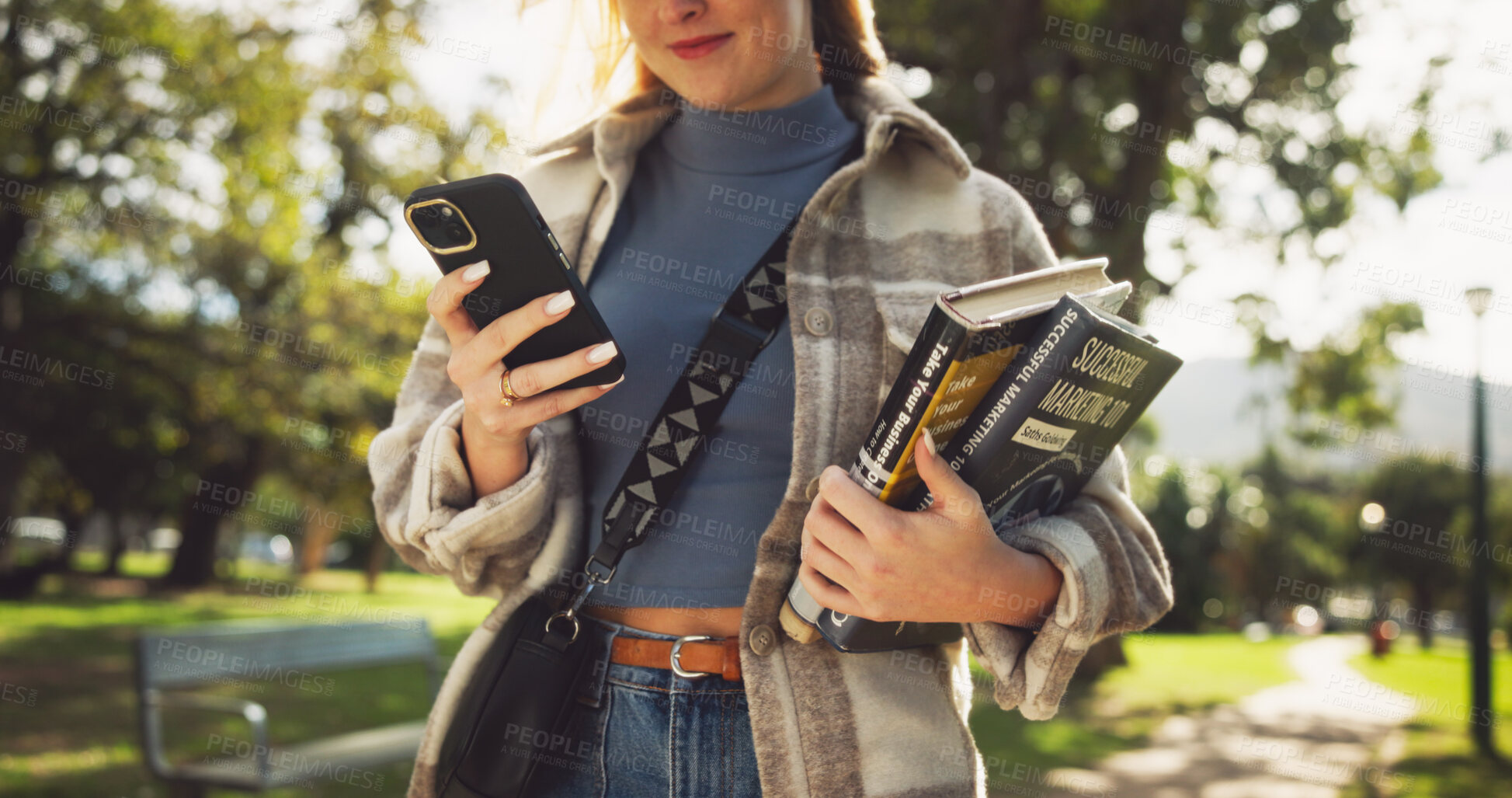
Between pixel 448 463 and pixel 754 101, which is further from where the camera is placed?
pixel 754 101

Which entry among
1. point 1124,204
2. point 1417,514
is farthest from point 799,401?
point 1417,514

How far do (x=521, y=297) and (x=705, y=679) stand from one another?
2.17ft

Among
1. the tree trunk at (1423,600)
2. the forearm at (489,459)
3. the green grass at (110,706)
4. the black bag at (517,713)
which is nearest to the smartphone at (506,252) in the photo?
the forearm at (489,459)

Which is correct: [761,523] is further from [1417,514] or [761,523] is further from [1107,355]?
[1417,514]

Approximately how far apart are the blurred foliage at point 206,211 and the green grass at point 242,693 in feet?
8.13

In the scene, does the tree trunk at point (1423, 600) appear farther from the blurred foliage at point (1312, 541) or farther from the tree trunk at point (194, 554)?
the tree trunk at point (194, 554)

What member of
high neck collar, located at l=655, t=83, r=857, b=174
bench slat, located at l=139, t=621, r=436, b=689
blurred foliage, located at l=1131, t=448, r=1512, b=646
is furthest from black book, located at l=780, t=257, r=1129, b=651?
blurred foliage, located at l=1131, t=448, r=1512, b=646

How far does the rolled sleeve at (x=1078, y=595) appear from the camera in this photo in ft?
4.79

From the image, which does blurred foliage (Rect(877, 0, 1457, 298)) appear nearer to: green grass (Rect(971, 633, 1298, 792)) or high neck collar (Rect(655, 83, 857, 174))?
green grass (Rect(971, 633, 1298, 792))

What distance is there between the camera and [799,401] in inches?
61.5

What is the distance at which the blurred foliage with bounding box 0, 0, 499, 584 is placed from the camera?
40.2ft

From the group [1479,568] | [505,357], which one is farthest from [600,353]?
[1479,568]

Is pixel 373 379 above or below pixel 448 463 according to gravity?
below

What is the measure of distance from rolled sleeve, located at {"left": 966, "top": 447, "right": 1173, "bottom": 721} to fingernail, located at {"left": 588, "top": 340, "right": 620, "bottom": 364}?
67cm
